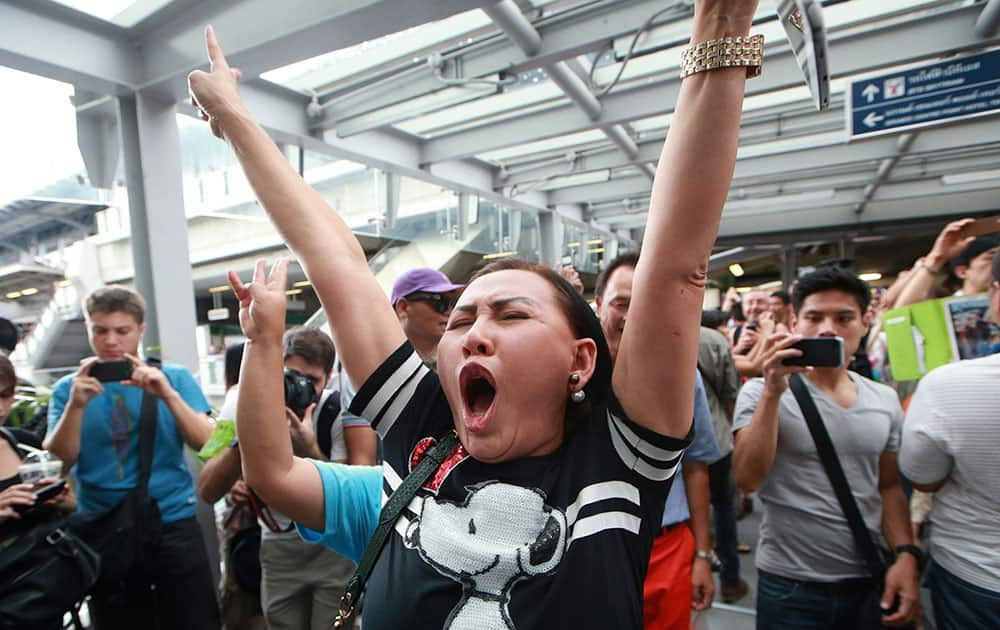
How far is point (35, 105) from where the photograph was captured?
316 cm

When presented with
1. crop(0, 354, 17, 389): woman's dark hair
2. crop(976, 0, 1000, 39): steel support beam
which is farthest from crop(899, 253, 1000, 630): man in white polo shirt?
crop(0, 354, 17, 389): woman's dark hair

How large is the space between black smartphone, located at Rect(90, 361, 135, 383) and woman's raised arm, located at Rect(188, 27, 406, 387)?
142 cm

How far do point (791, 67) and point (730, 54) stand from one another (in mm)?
3293

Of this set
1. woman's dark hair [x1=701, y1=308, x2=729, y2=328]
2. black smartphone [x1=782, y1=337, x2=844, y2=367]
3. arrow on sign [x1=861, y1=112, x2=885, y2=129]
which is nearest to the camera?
black smartphone [x1=782, y1=337, x2=844, y2=367]

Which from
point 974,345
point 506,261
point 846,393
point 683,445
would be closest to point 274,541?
point 506,261

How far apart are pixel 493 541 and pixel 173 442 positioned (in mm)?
2077

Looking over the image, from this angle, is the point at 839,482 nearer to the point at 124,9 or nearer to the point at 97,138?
the point at 124,9

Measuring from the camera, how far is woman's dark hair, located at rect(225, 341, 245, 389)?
2189 millimetres

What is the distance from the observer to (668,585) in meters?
1.44

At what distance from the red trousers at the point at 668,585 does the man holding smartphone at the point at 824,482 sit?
12.4 inches

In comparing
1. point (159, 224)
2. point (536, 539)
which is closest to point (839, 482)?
point (536, 539)

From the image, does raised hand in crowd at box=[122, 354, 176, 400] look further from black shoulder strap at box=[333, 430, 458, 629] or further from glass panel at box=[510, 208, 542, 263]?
glass panel at box=[510, 208, 542, 263]

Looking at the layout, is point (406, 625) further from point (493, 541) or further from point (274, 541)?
point (274, 541)

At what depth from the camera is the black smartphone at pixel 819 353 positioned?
1387 millimetres
